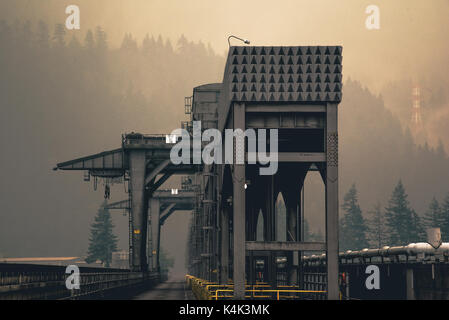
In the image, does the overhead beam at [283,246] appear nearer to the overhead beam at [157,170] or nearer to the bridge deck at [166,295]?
the bridge deck at [166,295]

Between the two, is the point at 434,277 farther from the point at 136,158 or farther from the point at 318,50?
the point at 136,158

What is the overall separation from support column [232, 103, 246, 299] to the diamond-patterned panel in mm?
1182

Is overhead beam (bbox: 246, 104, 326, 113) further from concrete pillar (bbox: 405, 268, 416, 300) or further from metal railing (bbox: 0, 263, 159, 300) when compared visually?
concrete pillar (bbox: 405, 268, 416, 300)

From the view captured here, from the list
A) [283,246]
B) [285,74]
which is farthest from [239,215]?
[285,74]

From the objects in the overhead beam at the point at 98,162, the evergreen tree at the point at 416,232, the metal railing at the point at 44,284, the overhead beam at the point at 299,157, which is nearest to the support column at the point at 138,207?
the overhead beam at the point at 98,162

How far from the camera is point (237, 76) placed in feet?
128

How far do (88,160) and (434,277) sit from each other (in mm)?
47558

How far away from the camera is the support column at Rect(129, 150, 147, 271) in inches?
3214

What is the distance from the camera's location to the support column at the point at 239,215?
38688mm

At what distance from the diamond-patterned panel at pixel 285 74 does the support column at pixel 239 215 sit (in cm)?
118

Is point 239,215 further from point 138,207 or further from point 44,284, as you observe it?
point 138,207

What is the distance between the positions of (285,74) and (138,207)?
158ft

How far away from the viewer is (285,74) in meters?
39.1
